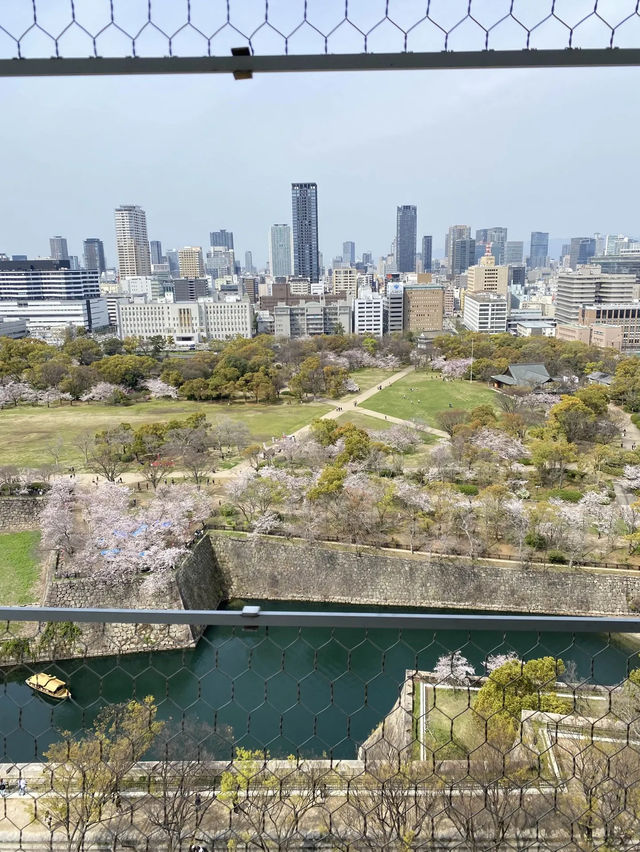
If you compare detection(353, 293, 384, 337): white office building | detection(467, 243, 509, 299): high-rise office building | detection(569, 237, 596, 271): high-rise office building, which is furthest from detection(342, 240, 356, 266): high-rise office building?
detection(353, 293, 384, 337): white office building

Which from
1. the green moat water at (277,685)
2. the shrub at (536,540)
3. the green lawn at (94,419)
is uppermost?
the green lawn at (94,419)

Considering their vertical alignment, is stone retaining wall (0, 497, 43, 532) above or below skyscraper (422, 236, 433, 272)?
below

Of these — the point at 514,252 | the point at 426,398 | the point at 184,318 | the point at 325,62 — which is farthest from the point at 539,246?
the point at 325,62

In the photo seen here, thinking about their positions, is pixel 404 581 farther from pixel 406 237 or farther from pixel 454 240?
pixel 406 237

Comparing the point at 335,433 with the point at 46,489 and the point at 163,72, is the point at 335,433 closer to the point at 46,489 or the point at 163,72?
the point at 46,489

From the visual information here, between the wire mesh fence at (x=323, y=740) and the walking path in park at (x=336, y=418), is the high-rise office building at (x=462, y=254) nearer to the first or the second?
the walking path in park at (x=336, y=418)

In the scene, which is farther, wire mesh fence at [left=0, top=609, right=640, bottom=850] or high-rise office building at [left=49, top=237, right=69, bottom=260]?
high-rise office building at [left=49, top=237, right=69, bottom=260]

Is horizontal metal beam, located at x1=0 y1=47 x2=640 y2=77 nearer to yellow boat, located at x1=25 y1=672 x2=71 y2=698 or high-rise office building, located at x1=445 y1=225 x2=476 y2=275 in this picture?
yellow boat, located at x1=25 y1=672 x2=71 y2=698

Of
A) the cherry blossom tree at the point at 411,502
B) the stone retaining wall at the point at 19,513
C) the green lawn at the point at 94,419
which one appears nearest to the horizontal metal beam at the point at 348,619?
the cherry blossom tree at the point at 411,502

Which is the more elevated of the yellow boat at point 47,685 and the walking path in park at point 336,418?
the walking path in park at point 336,418
